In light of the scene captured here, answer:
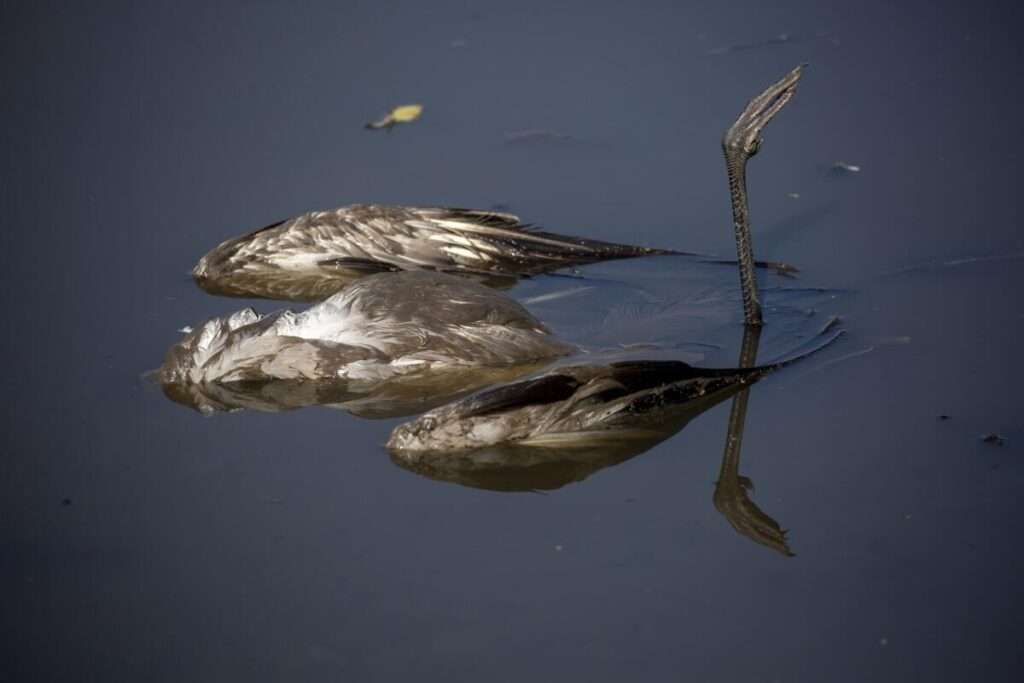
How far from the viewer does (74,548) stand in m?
4.42

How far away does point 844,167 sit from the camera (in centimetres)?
668

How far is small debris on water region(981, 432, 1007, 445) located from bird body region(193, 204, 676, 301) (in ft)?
6.29

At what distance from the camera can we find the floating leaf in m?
7.35

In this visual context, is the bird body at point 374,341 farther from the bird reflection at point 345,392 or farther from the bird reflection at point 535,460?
the bird reflection at point 535,460

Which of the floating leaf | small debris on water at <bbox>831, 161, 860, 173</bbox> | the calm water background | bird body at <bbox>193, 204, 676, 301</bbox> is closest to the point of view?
the calm water background

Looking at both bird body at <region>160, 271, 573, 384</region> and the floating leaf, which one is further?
the floating leaf

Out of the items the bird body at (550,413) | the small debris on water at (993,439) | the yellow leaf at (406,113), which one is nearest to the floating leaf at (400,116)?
the yellow leaf at (406,113)

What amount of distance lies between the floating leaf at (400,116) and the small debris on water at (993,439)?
3661mm

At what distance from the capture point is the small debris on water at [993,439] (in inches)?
181

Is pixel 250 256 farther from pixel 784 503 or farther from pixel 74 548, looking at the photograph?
pixel 784 503

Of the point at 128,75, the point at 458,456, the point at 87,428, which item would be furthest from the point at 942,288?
the point at 128,75

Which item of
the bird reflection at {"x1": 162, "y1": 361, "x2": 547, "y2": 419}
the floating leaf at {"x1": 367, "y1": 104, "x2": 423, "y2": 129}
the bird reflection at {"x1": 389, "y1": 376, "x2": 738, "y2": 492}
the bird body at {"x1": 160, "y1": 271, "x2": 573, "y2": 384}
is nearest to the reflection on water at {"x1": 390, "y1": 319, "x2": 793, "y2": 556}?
the bird reflection at {"x1": 389, "y1": 376, "x2": 738, "y2": 492}

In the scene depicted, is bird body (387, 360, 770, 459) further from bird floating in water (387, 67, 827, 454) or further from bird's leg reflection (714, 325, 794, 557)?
bird's leg reflection (714, 325, 794, 557)

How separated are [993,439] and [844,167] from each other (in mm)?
2329
